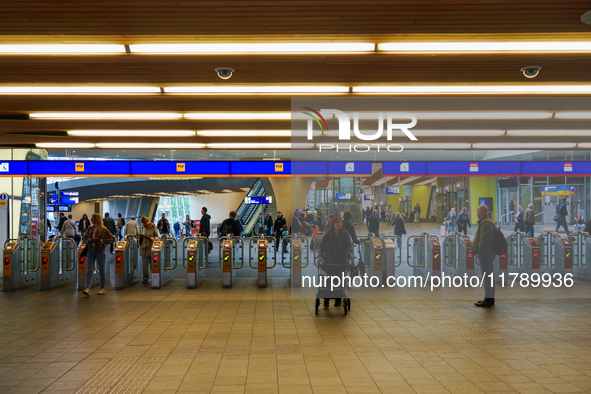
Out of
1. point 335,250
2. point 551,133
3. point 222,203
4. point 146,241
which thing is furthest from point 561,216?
point 222,203

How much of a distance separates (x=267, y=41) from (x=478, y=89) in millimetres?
3319

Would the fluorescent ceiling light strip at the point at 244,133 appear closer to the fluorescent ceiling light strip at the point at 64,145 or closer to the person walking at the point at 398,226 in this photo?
the person walking at the point at 398,226

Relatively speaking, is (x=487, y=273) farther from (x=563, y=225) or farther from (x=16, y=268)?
(x=16, y=268)

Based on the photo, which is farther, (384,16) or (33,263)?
(33,263)

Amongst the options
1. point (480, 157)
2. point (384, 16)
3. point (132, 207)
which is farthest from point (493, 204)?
point (132, 207)

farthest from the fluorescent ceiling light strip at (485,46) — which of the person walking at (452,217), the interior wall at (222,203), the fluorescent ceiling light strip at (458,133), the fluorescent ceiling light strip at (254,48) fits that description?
the interior wall at (222,203)

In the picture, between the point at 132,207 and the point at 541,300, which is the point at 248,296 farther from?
the point at 132,207

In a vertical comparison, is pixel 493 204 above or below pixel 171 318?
above

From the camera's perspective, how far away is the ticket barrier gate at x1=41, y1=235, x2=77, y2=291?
29.3 ft

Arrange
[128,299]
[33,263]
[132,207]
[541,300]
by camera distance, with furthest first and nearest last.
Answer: [132,207]
[33,263]
[128,299]
[541,300]

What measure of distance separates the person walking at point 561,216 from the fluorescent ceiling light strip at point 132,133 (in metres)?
8.17

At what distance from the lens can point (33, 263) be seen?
10.6m

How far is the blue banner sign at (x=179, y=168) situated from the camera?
33.5 ft

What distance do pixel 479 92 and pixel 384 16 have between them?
9.97ft
